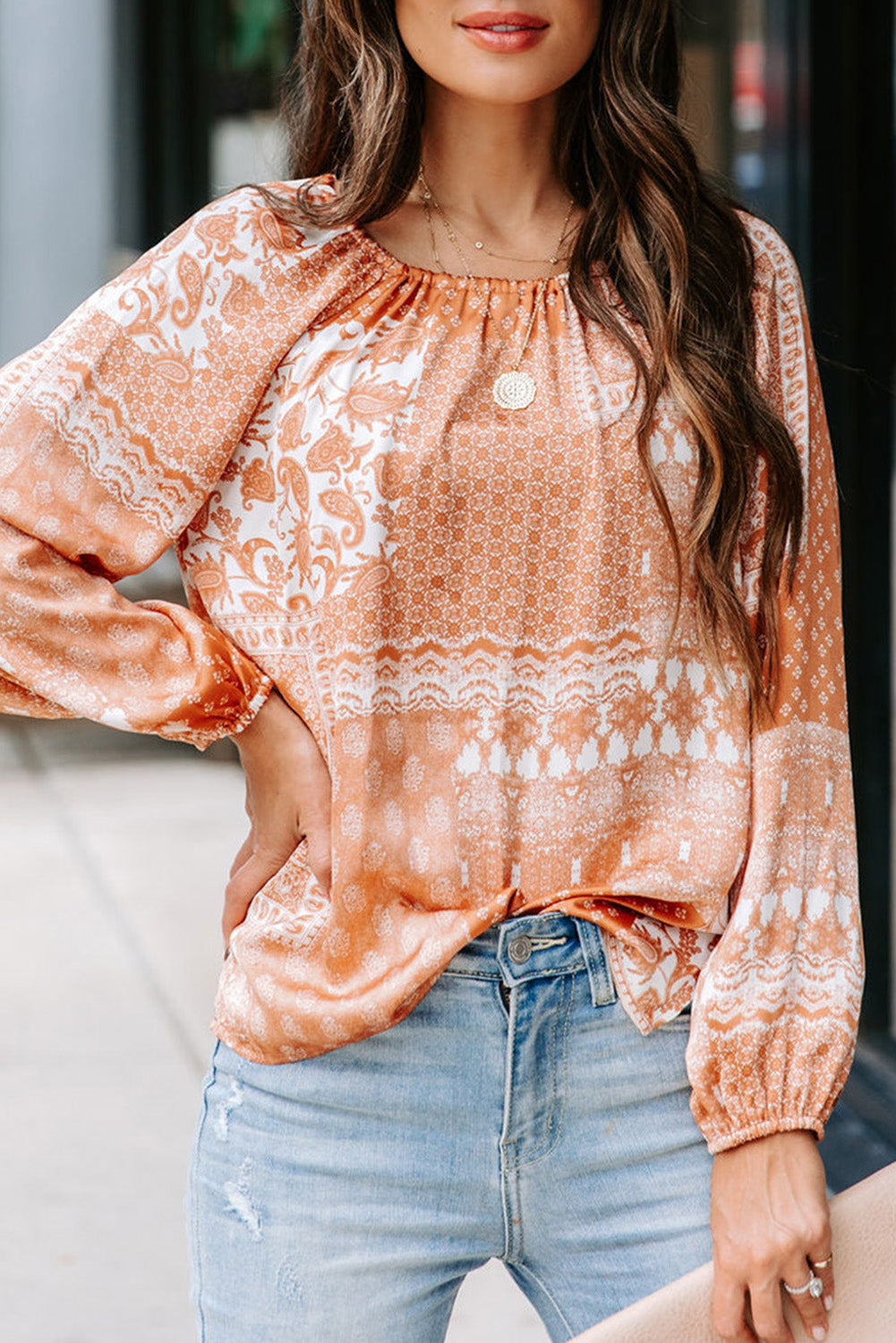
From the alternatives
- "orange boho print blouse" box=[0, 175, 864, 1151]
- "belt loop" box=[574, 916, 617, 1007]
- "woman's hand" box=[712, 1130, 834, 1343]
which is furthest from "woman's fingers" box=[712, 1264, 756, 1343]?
"belt loop" box=[574, 916, 617, 1007]

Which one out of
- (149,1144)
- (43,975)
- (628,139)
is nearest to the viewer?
(628,139)

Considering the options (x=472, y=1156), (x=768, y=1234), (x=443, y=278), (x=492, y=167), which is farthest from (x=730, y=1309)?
(x=492, y=167)

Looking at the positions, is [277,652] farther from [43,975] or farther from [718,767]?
[43,975]

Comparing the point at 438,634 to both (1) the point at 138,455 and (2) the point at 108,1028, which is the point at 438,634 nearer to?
(1) the point at 138,455

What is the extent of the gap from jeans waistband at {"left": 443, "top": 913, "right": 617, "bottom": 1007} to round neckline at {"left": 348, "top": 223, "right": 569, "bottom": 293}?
0.54 metres

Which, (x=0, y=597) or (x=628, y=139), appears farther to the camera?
(x=628, y=139)

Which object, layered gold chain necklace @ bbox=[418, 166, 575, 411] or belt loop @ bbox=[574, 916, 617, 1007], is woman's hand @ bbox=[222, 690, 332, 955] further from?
layered gold chain necklace @ bbox=[418, 166, 575, 411]

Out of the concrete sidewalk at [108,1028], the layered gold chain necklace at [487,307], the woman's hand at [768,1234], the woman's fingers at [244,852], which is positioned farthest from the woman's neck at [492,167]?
the concrete sidewalk at [108,1028]

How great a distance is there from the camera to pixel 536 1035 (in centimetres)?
143

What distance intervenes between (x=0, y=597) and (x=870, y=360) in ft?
7.56

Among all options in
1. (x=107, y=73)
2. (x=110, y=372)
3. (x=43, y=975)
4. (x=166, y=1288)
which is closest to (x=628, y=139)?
(x=110, y=372)

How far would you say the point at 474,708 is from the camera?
56.9 inches

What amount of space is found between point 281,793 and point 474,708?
19 centimetres

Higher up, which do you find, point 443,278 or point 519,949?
point 443,278
